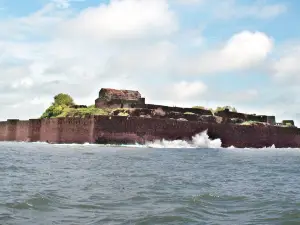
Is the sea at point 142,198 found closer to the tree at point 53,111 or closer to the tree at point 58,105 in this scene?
the tree at point 53,111

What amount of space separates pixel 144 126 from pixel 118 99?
6844 millimetres

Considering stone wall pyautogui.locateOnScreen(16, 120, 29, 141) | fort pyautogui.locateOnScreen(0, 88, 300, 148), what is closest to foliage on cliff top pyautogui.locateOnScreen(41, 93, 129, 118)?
fort pyautogui.locateOnScreen(0, 88, 300, 148)

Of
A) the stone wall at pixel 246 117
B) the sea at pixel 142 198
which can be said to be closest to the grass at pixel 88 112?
the stone wall at pixel 246 117

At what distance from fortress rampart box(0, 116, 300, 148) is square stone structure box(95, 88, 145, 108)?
5821 millimetres

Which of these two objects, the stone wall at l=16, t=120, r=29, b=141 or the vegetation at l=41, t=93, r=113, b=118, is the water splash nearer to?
the vegetation at l=41, t=93, r=113, b=118

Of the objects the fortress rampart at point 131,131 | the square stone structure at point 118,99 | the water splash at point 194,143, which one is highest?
the square stone structure at point 118,99

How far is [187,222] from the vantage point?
9.28 metres

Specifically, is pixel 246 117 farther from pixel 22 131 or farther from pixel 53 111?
pixel 22 131

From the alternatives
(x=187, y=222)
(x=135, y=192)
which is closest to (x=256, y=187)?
(x=135, y=192)

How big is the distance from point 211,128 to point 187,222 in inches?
1845

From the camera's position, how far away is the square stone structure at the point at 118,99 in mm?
54562

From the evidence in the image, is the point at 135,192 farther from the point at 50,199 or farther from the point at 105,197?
the point at 50,199

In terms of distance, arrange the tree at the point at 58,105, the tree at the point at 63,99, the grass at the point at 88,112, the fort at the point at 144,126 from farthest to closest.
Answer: the tree at the point at 63,99 < the tree at the point at 58,105 < the grass at the point at 88,112 < the fort at the point at 144,126

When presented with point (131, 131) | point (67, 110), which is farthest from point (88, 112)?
point (131, 131)
